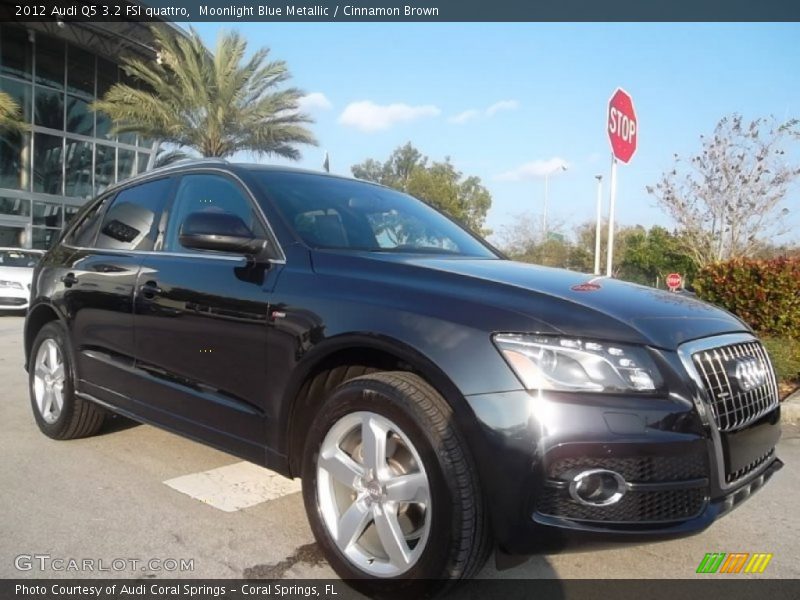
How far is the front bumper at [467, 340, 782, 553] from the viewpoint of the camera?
208 cm

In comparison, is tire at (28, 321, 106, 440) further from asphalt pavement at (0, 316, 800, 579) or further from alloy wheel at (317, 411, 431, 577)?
alloy wheel at (317, 411, 431, 577)

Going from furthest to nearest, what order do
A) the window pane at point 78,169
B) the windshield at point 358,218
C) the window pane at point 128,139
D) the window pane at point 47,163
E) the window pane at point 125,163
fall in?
the window pane at point 125,163, the window pane at point 128,139, the window pane at point 78,169, the window pane at point 47,163, the windshield at point 358,218

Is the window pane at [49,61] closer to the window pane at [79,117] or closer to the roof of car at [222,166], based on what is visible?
the window pane at [79,117]

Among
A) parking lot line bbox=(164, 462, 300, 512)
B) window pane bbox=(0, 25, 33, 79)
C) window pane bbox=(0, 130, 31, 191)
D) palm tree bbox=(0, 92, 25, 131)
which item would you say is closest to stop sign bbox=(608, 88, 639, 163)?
parking lot line bbox=(164, 462, 300, 512)

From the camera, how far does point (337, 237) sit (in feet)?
10.5

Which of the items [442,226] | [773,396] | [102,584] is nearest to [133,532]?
[102,584]

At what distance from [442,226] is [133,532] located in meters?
2.28

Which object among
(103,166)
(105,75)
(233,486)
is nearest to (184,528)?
(233,486)

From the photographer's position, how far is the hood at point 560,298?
2.25 meters

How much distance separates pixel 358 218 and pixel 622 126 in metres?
7.52

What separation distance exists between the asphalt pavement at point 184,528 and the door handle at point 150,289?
1044 mm

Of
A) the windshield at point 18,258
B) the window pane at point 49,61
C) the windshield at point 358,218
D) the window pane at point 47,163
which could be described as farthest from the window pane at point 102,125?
the windshield at point 358,218

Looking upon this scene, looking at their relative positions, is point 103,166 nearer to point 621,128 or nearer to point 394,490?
point 621,128

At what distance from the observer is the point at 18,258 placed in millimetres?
13922
